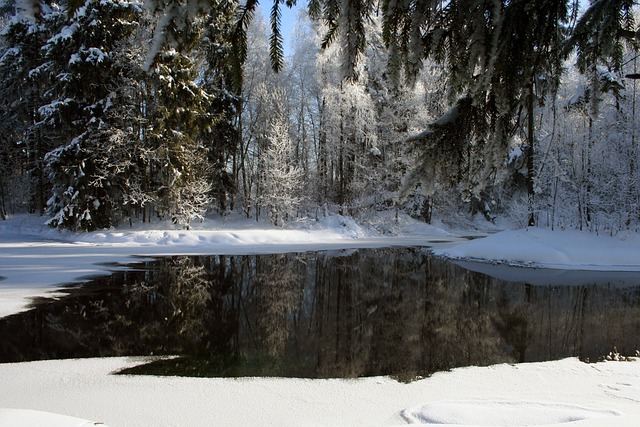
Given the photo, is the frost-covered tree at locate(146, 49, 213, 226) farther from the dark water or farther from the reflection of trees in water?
the dark water

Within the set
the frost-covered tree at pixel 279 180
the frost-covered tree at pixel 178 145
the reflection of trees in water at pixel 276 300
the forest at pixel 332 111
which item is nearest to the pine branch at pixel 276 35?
the forest at pixel 332 111

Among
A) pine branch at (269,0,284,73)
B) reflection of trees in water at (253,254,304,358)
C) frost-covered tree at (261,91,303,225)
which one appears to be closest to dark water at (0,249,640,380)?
reflection of trees in water at (253,254,304,358)

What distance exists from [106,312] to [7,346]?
1938mm

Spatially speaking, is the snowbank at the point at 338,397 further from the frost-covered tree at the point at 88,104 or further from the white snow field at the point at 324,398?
the frost-covered tree at the point at 88,104

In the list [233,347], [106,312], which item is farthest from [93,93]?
[233,347]

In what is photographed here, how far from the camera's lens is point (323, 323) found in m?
6.97

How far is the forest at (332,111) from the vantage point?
89.0 inches

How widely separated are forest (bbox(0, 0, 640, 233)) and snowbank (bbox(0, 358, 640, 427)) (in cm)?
220

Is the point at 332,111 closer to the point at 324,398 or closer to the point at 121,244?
the point at 121,244

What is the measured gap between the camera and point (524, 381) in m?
4.54

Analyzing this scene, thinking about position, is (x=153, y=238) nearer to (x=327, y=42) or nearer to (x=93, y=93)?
(x=93, y=93)

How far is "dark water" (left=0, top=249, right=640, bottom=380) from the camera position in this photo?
5.30 meters

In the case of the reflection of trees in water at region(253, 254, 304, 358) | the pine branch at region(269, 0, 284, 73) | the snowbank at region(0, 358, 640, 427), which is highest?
the pine branch at region(269, 0, 284, 73)

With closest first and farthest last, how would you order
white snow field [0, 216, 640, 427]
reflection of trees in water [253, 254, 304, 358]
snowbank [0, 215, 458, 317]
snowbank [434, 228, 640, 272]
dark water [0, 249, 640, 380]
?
white snow field [0, 216, 640, 427] → dark water [0, 249, 640, 380] → reflection of trees in water [253, 254, 304, 358] → snowbank [0, 215, 458, 317] → snowbank [434, 228, 640, 272]
